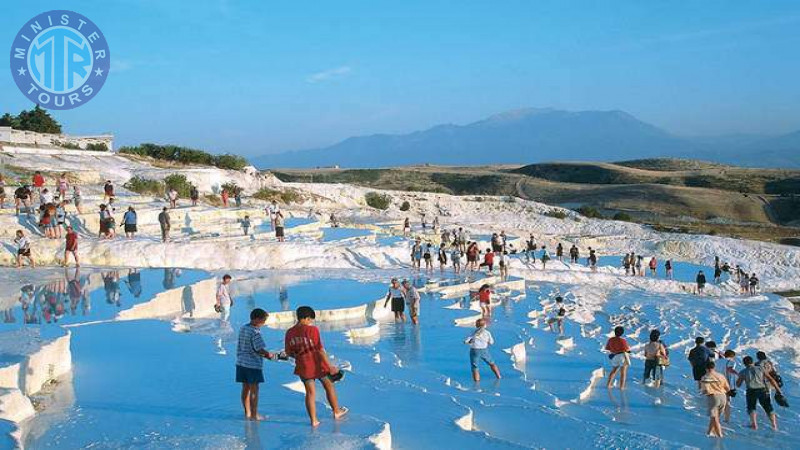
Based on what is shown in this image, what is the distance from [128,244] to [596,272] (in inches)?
630

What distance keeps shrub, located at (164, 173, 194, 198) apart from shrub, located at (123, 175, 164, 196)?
0.38 meters

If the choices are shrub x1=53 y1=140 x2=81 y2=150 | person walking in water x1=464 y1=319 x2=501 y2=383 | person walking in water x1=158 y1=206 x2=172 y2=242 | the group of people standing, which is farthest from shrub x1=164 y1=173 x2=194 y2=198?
the group of people standing

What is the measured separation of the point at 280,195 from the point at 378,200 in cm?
893

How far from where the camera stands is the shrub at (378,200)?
157 feet

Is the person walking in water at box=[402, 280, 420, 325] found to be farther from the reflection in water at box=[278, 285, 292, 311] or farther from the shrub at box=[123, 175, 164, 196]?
the shrub at box=[123, 175, 164, 196]

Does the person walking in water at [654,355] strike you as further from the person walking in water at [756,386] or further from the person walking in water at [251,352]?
the person walking in water at [251,352]

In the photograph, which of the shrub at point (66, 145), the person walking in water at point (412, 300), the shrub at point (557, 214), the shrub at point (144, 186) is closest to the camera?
the person walking in water at point (412, 300)

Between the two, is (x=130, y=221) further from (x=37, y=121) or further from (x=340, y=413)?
(x=37, y=121)

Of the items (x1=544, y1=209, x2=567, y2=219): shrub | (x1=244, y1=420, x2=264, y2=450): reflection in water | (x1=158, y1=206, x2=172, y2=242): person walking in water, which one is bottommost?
(x1=544, y1=209, x2=567, y2=219): shrub

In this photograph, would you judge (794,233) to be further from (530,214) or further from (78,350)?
(78,350)

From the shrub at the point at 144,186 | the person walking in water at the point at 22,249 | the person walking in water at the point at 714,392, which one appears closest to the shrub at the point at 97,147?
the shrub at the point at 144,186

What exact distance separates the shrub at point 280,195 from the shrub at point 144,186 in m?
7.18

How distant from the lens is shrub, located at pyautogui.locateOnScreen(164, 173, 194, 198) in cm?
3266

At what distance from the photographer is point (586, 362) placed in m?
12.7
